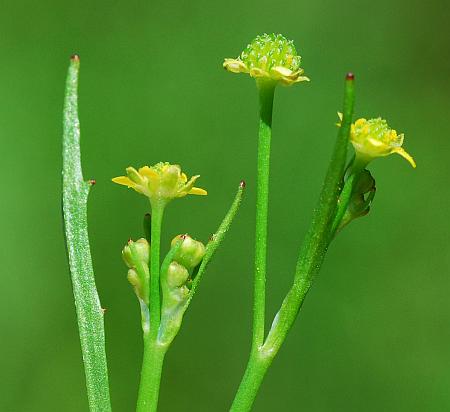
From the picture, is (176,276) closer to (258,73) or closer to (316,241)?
(316,241)

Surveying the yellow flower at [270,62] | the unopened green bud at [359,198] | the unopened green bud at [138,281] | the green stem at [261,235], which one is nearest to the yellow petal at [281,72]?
the yellow flower at [270,62]

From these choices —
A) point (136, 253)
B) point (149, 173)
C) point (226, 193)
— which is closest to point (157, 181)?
point (149, 173)

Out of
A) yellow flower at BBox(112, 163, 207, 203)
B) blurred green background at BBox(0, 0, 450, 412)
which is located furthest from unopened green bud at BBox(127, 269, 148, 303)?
blurred green background at BBox(0, 0, 450, 412)

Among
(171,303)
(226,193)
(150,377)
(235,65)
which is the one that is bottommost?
(226,193)

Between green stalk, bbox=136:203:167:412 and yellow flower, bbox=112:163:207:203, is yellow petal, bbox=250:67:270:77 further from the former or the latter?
green stalk, bbox=136:203:167:412

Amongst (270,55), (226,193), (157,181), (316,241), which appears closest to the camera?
(316,241)

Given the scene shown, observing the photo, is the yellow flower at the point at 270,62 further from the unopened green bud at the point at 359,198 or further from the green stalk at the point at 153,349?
the green stalk at the point at 153,349

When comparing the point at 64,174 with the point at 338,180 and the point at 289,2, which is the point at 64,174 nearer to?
the point at 338,180
